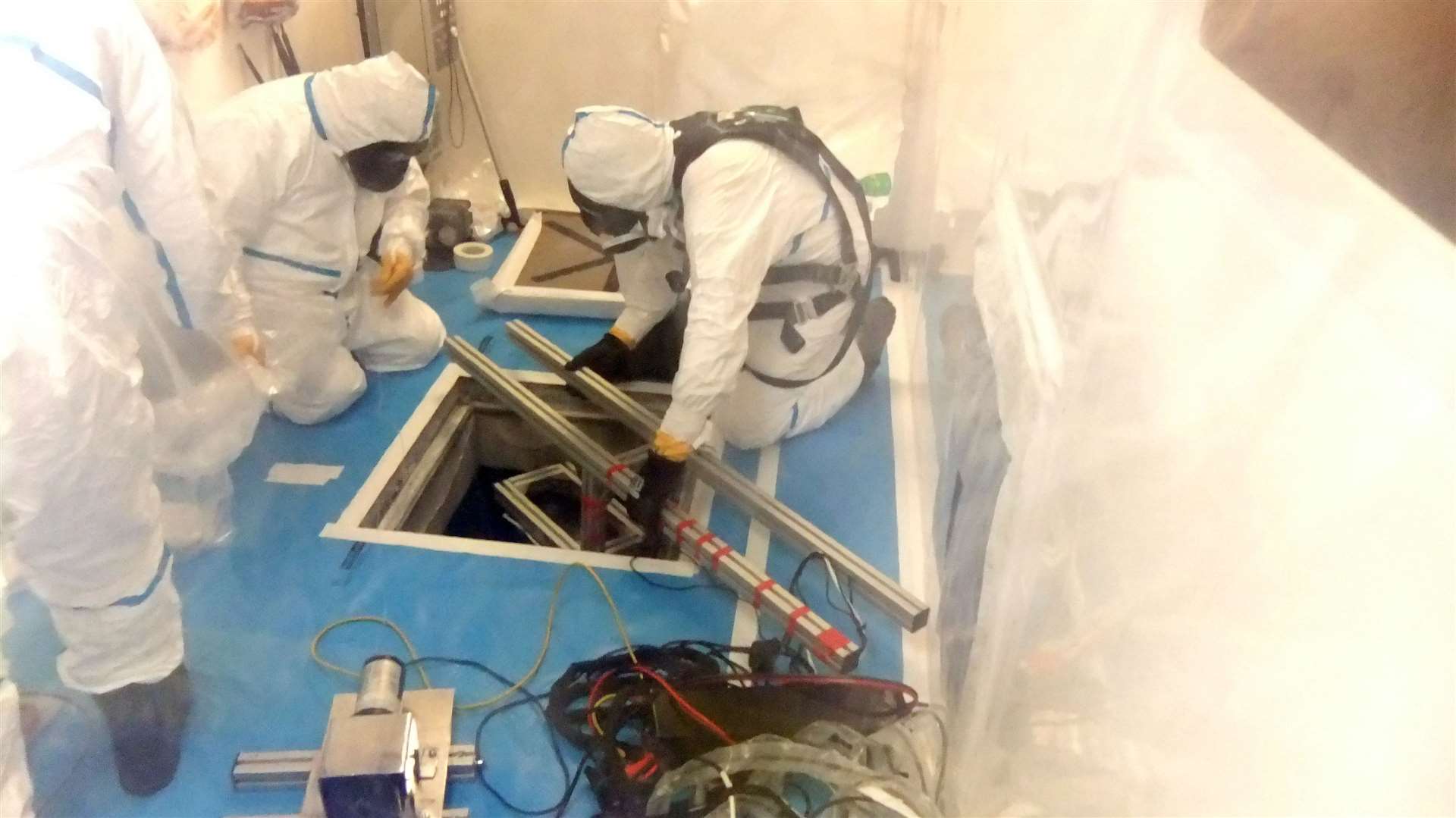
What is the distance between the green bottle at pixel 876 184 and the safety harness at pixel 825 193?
2.05 feet

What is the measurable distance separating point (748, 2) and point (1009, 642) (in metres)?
2.33

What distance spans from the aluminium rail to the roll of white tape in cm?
68

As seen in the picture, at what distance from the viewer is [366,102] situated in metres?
2.11

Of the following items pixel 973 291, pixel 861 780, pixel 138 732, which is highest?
pixel 973 291

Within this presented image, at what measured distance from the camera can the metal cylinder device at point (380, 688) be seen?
142 cm

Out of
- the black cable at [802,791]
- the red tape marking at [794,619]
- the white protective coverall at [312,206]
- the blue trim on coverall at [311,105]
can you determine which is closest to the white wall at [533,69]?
the white protective coverall at [312,206]

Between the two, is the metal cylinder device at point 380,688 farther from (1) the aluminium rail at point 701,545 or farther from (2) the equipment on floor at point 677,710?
(1) the aluminium rail at point 701,545

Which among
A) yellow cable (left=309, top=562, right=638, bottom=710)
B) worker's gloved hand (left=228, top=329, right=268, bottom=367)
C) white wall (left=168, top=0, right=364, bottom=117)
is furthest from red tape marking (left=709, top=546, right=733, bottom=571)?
white wall (left=168, top=0, right=364, bottom=117)

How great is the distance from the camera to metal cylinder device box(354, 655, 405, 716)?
1.42 m

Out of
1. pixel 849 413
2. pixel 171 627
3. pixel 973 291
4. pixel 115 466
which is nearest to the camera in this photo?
pixel 115 466

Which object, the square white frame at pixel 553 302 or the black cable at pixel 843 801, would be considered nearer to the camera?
the black cable at pixel 843 801

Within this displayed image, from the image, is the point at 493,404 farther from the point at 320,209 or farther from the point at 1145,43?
the point at 1145,43

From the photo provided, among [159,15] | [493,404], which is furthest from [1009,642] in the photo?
[159,15]

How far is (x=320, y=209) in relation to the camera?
2184 mm
